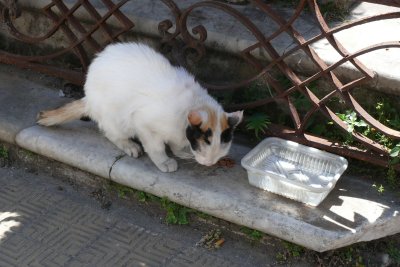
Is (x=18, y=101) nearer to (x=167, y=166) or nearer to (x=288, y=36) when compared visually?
(x=167, y=166)

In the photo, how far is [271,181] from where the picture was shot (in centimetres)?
404

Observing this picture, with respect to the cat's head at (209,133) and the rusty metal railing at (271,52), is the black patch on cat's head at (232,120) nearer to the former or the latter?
the cat's head at (209,133)

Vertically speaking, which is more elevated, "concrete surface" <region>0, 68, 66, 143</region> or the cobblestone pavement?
"concrete surface" <region>0, 68, 66, 143</region>

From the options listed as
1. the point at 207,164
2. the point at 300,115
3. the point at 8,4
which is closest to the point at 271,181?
the point at 207,164

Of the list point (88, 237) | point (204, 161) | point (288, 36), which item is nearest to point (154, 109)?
point (204, 161)

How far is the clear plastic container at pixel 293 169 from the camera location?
3.93 meters

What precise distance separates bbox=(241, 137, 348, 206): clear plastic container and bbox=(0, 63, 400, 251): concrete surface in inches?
3.2

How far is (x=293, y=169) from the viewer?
428cm

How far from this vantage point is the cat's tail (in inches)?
185

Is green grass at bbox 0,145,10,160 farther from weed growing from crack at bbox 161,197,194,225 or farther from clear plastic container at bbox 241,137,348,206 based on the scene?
clear plastic container at bbox 241,137,348,206

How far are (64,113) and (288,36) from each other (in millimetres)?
1905

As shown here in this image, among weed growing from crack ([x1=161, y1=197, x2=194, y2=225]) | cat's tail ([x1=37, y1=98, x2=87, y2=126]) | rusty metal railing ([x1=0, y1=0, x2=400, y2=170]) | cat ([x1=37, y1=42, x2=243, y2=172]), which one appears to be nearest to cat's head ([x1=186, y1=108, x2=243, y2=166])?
cat ([x1=37, y1=42, x2=243, y2=172])

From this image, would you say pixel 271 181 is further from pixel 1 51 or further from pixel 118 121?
pixel 1 51

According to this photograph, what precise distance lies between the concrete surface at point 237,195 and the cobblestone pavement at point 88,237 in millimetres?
215
